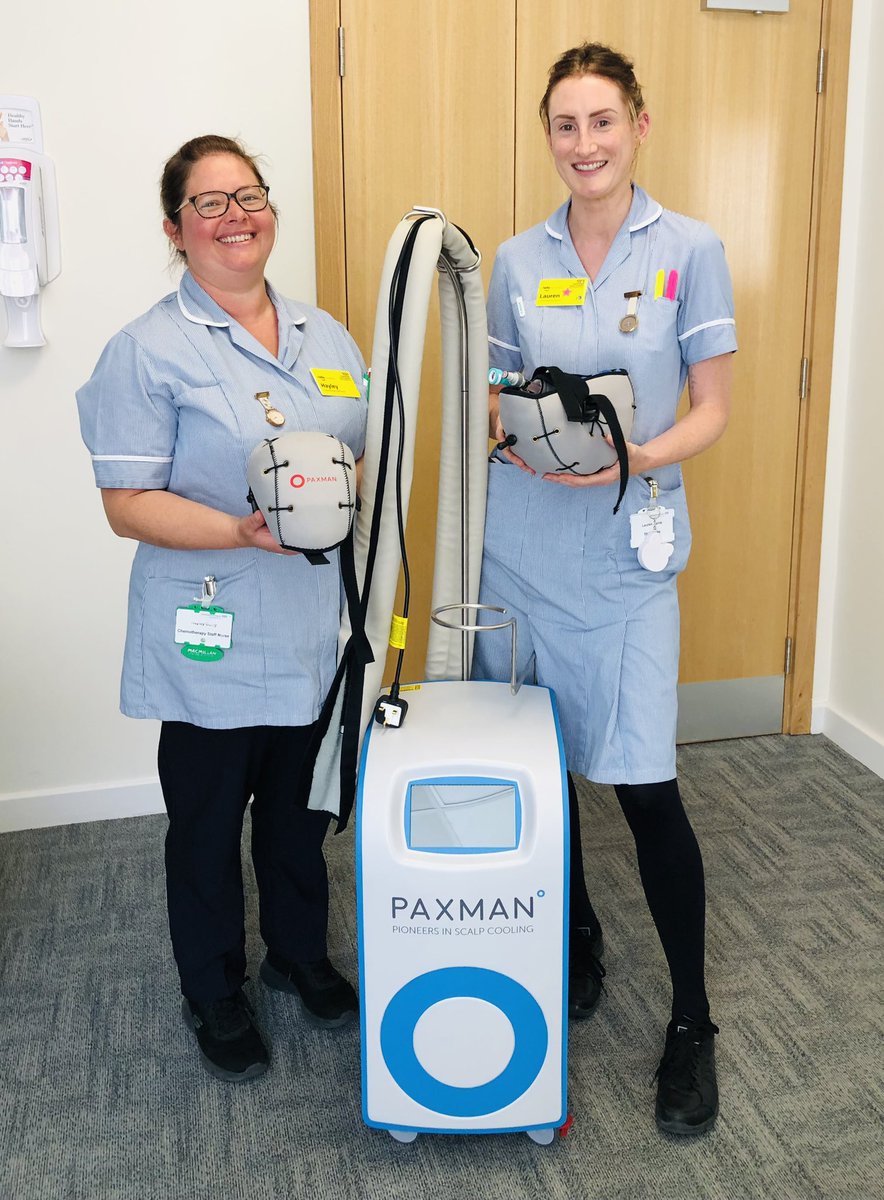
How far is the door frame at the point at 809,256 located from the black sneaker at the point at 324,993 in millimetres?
1513

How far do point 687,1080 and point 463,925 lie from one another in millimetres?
504

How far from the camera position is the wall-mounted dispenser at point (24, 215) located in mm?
2453

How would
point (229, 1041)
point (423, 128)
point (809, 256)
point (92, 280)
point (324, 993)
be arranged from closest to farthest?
point (229, 1041) → point (324, 993) → point (92, 280) → point (423, 128) → point (809, 256)

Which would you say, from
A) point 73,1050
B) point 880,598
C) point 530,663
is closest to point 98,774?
point 73,1050

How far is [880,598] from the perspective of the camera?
3096mm

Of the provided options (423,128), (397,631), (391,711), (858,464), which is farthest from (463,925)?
(858,464)

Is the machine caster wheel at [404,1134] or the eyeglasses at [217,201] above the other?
the eyeglasses at [217,201]

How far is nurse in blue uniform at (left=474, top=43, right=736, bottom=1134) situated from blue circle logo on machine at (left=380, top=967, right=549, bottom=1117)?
278 mm

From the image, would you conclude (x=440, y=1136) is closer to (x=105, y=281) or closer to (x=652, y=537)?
(x=652, y=537)

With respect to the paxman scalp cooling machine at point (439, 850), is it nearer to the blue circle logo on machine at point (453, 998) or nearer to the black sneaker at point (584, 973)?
the blue circle logo on machine at point (453, 998)

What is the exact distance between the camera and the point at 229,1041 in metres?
1.94

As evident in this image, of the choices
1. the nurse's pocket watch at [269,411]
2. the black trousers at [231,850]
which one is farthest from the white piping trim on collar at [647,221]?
the black trousers at [231,850]

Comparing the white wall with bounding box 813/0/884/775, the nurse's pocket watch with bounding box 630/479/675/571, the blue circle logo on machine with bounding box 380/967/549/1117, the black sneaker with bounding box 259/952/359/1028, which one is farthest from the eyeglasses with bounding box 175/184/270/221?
the white wall with bounding box 813/0/884/775

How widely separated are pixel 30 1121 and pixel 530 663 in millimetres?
1090
